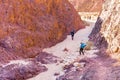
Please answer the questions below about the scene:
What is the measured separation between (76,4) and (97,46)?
64423 millimetres

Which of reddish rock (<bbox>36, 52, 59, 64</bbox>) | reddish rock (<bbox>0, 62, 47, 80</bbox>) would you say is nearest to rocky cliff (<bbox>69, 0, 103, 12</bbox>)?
reddish rock (<bbox>36, 52, 59, 64</bbox>)

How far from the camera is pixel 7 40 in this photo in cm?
3900

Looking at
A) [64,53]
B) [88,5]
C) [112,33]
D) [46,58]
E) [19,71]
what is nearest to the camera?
[19,71]

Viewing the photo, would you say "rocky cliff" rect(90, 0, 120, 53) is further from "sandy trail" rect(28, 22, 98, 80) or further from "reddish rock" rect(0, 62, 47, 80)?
"reddish rock" rect(0, 62, 47, 80)

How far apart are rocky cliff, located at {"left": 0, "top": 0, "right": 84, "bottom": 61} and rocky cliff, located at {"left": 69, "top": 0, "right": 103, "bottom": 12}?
1790 inches

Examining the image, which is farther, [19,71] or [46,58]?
[46,58]

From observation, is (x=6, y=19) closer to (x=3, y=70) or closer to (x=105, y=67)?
(x=3, y=70)

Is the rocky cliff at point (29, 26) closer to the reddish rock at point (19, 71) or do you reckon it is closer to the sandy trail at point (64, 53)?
the sandy trail at point (64, 53)

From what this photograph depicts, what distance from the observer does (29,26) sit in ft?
147

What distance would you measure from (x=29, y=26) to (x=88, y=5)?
60.6 m

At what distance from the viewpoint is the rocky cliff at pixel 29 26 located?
128ft

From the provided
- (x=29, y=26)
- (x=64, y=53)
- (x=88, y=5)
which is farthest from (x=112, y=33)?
(x=88, y=5)

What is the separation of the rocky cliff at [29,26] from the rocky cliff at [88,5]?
149 feet

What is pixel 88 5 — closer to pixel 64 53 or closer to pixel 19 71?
pixel 64 53
